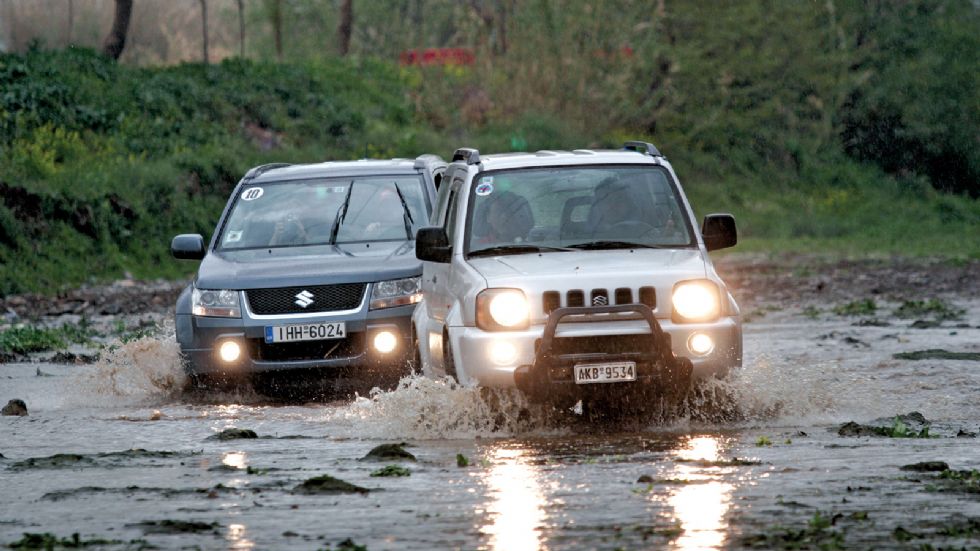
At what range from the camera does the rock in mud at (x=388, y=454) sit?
31.1ft

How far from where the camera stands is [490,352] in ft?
33.4

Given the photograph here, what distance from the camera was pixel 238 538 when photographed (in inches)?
273

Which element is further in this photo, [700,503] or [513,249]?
[513,249]

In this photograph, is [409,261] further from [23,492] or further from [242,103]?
[242,103]

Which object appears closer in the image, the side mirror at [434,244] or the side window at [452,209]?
the side mirror at [434,244]

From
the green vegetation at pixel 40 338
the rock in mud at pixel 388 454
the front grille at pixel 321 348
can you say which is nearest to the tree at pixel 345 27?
the green vegetation at pixel 40 338

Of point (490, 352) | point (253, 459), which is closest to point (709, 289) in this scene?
point (490, 352)

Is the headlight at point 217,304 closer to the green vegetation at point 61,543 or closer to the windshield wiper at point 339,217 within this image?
the windshield wiper at point 339,217

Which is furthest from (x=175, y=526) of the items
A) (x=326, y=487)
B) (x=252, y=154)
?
(x=252, y=154)

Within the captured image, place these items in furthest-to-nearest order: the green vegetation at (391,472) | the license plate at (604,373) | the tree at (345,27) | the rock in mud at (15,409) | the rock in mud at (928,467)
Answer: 1. the tree at (345,27)
2. the rock in mud at (15,409)
3. the license plate at (604,373)
4. the green vegetation at (391,472)
5. the rock in mud at (928,467)

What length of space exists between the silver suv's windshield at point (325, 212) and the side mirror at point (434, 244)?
272 cm

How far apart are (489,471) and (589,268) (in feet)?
6.28

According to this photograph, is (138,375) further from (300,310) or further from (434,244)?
(434,244)

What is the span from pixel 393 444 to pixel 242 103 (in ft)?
101
